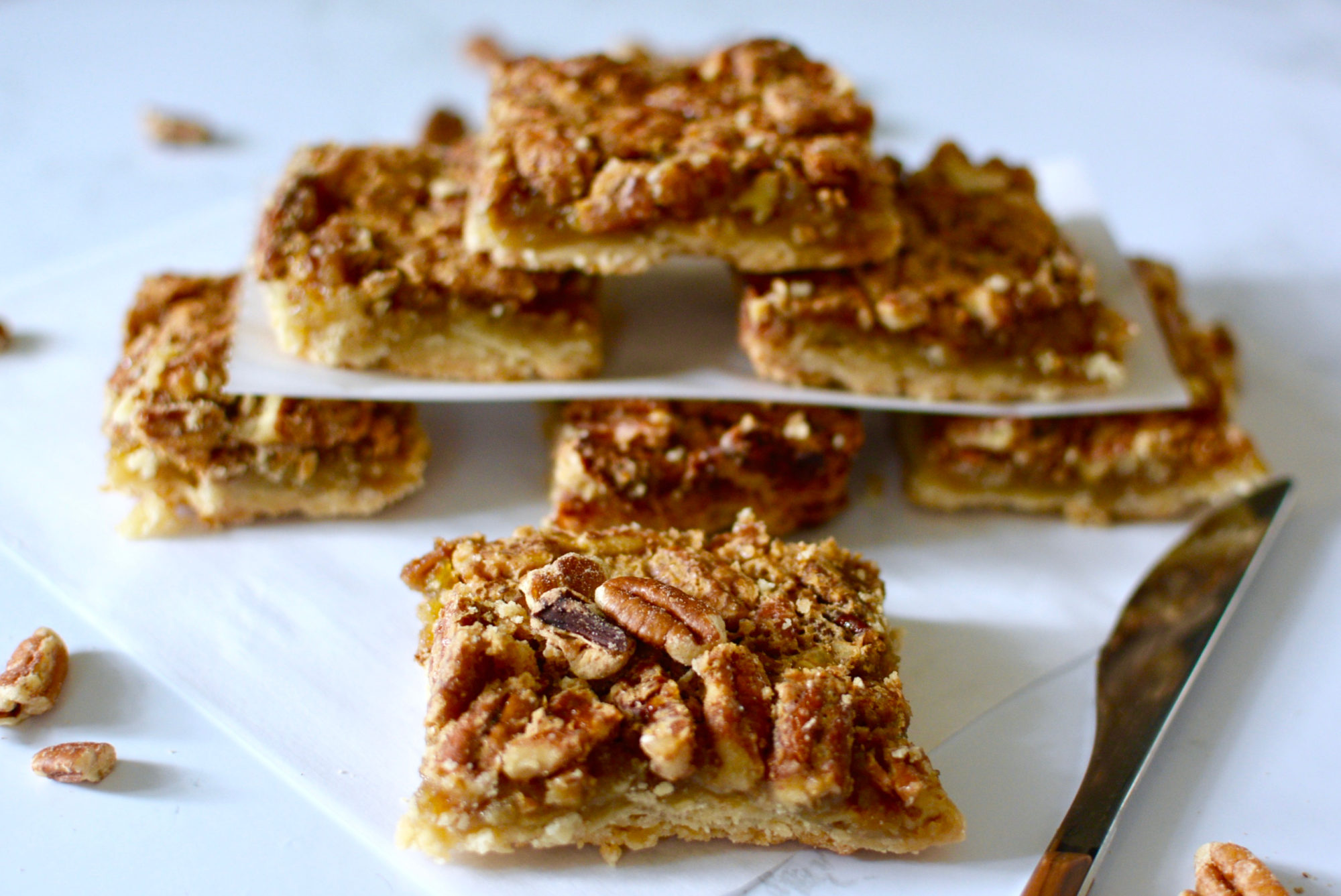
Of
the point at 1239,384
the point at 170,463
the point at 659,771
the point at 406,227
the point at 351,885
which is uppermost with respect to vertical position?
the point at 406,227

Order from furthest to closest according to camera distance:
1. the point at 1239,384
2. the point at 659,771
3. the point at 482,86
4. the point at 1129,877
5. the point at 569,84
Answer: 1. the point at 482,86
2. the point at 1239,384
3. the point at 569,84
4. the point at 1129,877
5. the point at 659,771

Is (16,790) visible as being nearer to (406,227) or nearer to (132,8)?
(406,227)

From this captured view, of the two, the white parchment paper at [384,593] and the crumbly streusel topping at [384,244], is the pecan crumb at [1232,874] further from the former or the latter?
the crumbly streusel topping at [384,244]

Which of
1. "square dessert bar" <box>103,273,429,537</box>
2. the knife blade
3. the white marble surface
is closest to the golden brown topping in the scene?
the white marble surface

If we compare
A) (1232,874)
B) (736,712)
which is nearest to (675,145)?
(736,712)

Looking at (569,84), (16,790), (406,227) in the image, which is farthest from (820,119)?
(16,790)

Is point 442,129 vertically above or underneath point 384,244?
above

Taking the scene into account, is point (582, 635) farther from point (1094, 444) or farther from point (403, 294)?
point (1094, 444)
